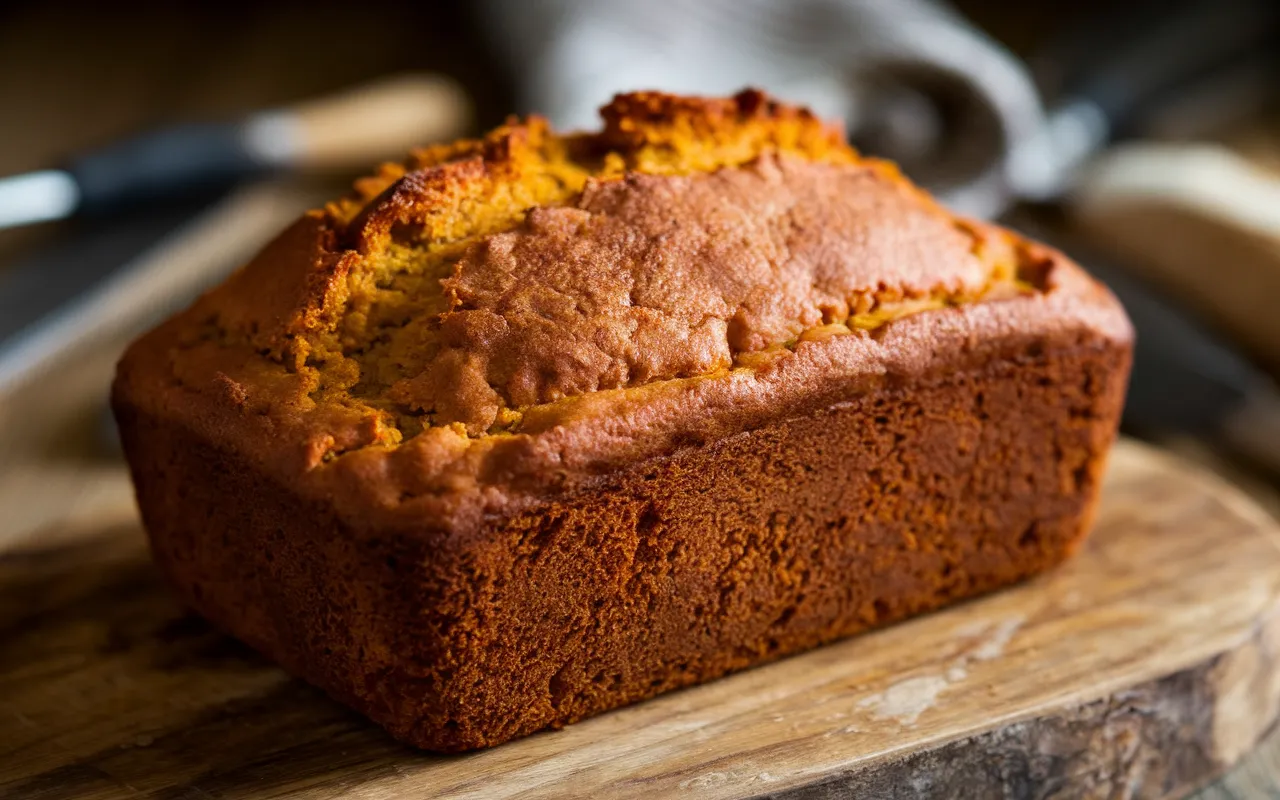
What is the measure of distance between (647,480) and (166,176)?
6.39 ft

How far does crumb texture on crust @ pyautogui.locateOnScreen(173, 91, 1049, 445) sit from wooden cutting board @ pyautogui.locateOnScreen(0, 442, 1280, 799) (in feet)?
1.32

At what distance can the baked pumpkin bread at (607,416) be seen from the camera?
154 cm

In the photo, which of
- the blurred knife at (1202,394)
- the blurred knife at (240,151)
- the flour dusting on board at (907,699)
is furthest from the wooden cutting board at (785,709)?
the blurred knife at (240,151)

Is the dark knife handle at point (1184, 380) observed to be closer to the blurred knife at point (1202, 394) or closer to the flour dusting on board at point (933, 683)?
the blurred knife at point (1202, 394)

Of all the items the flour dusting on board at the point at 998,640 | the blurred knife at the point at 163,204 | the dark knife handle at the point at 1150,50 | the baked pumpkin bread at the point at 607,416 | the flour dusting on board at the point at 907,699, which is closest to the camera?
the baked pumpkin bread at the point at 607,416

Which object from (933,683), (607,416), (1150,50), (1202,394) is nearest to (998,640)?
(933,683)

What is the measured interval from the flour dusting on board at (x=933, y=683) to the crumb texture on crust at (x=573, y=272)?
0.46 metres

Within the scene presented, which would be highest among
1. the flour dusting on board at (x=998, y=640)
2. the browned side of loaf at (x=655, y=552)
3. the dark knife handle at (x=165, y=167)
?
the dark knife handle at (x=165, y=167)

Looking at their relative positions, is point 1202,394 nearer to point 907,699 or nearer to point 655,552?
point 907,699

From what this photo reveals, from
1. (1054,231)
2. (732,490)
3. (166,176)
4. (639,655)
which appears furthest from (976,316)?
(166,176)

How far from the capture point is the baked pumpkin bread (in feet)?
5.07

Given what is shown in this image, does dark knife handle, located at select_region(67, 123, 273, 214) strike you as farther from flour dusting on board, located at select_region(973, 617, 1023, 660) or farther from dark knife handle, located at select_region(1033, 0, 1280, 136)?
dark knife handle, located at select_region(1033, 0, 1280, 136)

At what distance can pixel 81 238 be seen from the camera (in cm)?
300

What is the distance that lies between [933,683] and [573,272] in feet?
2.33
